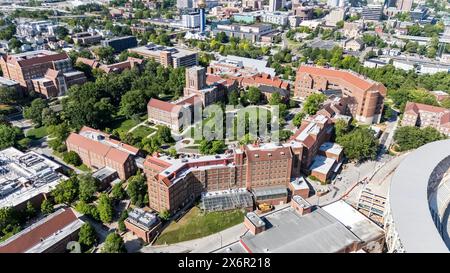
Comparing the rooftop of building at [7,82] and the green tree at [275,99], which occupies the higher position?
the rooftop of building at [7,82]

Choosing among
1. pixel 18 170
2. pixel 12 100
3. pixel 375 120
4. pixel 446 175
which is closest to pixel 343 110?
pixel 375 120

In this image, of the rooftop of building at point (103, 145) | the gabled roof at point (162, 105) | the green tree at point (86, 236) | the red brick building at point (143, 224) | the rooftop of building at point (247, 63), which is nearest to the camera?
the green tree at point (86, 236)

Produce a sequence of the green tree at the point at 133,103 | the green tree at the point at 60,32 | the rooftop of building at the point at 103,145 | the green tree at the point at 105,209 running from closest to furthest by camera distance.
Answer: the green tree at the point at 105,209, the rooftop of building at the point at 103,145, the green tree at the point at 133,103, the green tree at the point at 60,32

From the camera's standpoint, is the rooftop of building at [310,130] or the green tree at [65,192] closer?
the green tree at [65,192]

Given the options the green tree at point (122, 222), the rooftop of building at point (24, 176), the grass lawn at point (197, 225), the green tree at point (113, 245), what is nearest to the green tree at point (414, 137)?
the grass lawn at point (197, 225)

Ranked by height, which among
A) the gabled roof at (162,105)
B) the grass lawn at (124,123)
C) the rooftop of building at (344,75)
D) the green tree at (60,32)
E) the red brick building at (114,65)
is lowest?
the grass lawn at (124,123)

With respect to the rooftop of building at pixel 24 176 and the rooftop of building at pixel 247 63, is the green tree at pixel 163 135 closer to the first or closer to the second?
the rooftop of building at pixel 24 176
